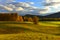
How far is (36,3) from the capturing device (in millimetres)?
3668

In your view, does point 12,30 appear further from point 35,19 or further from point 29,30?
point 35,19

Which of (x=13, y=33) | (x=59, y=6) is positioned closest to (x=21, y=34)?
(x=13, y=33)

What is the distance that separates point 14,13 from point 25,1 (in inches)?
15.4

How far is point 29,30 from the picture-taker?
138 inches

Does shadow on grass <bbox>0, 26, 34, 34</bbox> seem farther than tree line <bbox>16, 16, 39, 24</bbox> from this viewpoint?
No

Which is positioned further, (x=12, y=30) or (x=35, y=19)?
(x=35, y=19)

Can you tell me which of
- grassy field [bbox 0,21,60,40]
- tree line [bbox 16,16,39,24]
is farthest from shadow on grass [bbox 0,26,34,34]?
tree line [bbox 16,16,39,24]

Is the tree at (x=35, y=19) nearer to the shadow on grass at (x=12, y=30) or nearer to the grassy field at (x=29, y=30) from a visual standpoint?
the grassy field at (x=29, y=30)

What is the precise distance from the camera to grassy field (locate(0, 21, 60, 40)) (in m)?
3.37

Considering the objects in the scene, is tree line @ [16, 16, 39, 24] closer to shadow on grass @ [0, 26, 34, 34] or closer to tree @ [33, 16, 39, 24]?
tree @ [33, 16, 39, 24]

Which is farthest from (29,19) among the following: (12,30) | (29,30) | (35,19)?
(12,30)

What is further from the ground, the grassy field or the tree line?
the tree line

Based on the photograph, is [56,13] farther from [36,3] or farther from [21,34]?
[21,34]

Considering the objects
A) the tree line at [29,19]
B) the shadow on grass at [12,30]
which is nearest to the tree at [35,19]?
the tree line at [29,19]
